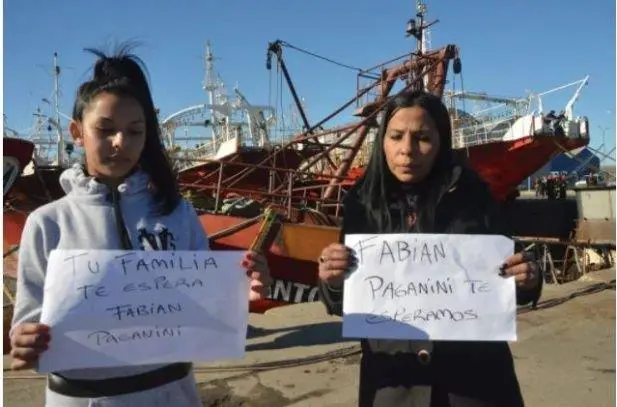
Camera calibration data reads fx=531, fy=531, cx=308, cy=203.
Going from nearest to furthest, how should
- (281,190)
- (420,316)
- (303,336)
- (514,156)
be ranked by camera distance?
(420,316), (303,336), (281,190), (514,156)

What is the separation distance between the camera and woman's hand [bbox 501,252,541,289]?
1.49 metres

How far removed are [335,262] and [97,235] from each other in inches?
26.3

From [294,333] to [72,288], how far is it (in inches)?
167

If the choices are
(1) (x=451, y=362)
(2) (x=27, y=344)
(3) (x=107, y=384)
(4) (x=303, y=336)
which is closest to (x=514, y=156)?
(4) (x=303, y=336)

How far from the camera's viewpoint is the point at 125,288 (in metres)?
1.48

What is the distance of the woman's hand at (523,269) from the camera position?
1.49 metres

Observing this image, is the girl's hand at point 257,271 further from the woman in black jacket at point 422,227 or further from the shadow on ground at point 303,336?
the shadow on ground at point 303,336

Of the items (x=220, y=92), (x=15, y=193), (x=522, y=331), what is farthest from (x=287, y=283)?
(x=220, y=92)

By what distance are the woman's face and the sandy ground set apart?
2.39m

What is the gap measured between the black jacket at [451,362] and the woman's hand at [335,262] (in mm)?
96

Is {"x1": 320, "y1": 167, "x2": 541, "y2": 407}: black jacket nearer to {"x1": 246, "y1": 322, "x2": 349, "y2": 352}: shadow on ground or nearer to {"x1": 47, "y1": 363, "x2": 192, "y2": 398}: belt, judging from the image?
{"x1": 47, "y1": 363, "x2": 192, "y2": 398}: belt

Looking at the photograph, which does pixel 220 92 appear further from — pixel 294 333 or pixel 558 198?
pixel 294 333

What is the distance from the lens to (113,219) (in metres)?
1.49

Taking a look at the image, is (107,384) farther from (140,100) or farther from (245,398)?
(245,398)
